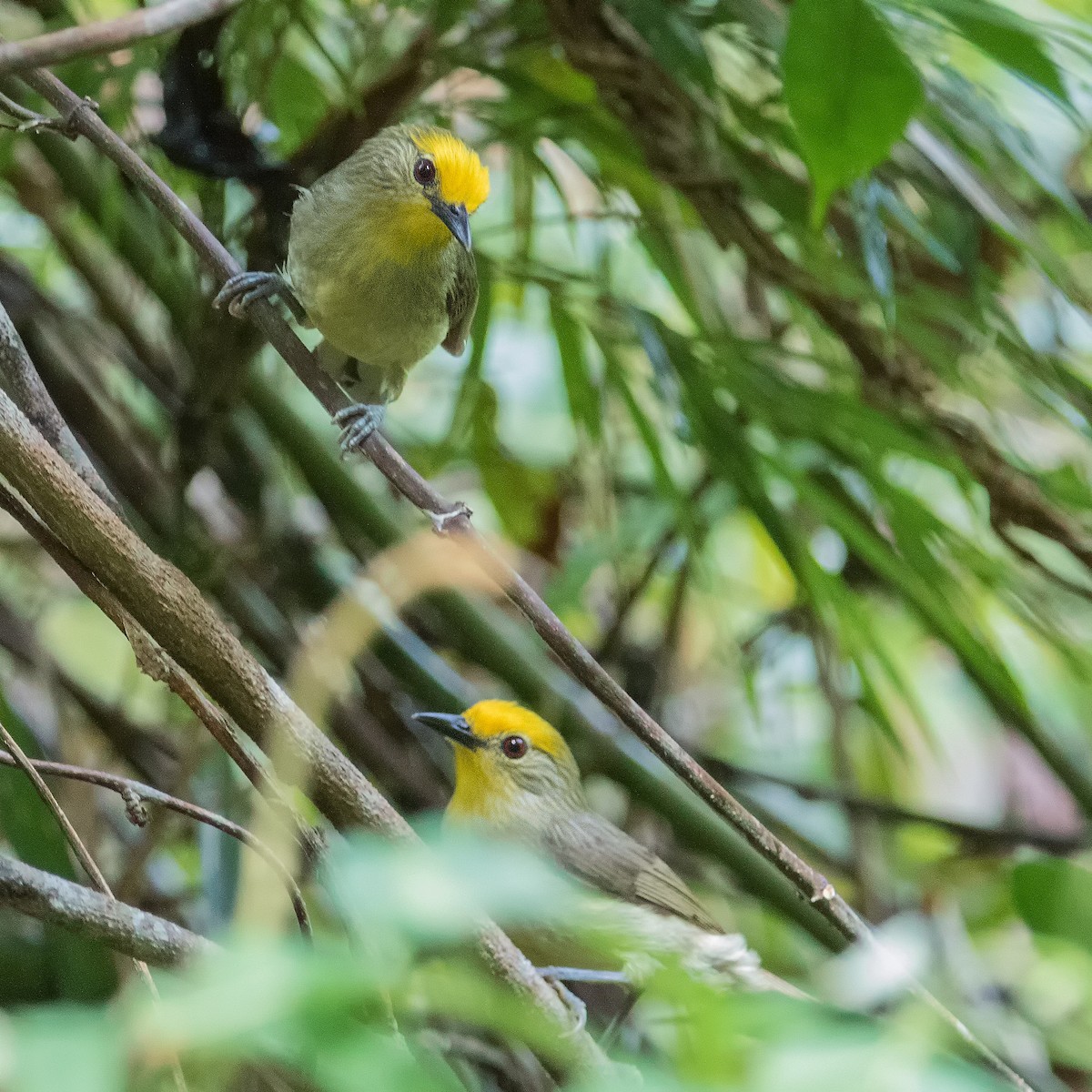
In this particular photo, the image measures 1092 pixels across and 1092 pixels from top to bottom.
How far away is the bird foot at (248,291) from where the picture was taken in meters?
2.01

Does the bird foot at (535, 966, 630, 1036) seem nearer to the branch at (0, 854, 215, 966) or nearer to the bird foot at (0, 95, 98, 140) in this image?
the branch at (0, 854, 215, 966)

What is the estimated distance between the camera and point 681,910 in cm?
278

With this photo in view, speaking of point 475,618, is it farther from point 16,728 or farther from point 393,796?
point 16,728

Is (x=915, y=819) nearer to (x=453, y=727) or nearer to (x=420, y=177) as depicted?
(x=453, y=727)

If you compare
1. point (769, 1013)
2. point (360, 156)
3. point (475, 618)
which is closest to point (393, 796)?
point (475, 618)

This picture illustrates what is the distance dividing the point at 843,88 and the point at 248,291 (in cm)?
101

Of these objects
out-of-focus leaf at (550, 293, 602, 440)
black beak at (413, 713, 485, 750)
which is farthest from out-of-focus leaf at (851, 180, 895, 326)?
black beak at (413, 713, 485, 750)

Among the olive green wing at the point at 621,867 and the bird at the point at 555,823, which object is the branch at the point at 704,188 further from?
the olive green wing at the point at 621,867

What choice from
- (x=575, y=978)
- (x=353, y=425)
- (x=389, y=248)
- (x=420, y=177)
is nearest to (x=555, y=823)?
(x=575, y=978)

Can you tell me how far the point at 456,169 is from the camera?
8.90 ft

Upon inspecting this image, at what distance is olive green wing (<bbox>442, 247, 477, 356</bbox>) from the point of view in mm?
2701

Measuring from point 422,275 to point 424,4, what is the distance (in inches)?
24.1

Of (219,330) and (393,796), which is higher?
(219,330)

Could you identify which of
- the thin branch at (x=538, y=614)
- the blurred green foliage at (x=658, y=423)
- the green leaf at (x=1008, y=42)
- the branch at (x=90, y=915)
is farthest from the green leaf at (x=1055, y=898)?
the green leaf at (x=1008, y=42)
